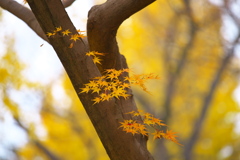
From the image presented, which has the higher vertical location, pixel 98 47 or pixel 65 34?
pixel 65 34

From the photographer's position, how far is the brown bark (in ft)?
8.10

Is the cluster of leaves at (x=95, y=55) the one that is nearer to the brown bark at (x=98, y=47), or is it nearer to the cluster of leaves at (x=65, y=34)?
the brown bark at (x=98, y=47)

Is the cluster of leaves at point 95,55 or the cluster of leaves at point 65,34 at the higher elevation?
the cluster of leaves at point 65,34

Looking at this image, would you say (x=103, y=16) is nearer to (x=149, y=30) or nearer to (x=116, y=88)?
(x=116, y=88)

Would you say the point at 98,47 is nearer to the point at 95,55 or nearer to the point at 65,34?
the point at 95,55

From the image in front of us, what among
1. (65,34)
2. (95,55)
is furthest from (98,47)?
(65,34)

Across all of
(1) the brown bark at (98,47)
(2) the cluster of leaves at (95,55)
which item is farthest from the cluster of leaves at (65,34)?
(2) the cluster of leaves at (95,55)

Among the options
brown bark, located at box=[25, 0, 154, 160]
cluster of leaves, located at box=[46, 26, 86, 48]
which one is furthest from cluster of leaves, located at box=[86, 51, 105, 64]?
cluster of leaves, located at box=[46, 26, 86, 48]

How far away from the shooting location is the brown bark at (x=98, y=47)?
247cm

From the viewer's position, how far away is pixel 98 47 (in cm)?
273

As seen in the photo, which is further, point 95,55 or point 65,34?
point 95,55

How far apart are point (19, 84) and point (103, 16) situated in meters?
4.34

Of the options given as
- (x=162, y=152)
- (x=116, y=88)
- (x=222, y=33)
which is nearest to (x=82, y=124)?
(x=162, y=152)

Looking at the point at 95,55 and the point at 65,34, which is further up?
the point at 65,34
